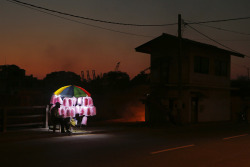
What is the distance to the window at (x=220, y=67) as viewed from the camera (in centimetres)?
2934

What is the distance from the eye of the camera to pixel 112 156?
33.1ft

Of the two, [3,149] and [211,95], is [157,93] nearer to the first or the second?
[211,95]

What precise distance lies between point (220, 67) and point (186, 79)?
18.0ft

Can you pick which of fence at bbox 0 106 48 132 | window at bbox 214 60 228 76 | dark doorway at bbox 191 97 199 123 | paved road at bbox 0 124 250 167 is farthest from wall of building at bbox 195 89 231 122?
paved road at bbox 0 124 250 167

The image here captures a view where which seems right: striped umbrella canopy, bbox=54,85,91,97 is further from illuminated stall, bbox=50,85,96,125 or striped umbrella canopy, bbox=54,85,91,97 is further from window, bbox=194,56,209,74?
window, bbox=194,56,209,74

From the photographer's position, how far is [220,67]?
29.8 m

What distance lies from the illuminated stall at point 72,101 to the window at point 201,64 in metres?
11.6

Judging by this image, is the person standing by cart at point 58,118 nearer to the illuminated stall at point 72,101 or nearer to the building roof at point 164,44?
the illuminated stall at point 72,101

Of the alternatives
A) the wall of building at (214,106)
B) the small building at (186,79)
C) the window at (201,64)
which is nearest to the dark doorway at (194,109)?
the small building at (186,79)

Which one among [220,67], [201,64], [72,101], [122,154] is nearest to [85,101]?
[72,101]

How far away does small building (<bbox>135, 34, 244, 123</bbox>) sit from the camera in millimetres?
25875

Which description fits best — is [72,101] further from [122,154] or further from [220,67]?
[220,67]

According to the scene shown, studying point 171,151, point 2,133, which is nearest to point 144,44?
point 2,133

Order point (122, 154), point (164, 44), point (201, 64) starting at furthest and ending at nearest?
point (164, 44) < point (201, 64) < point (122, 154)
